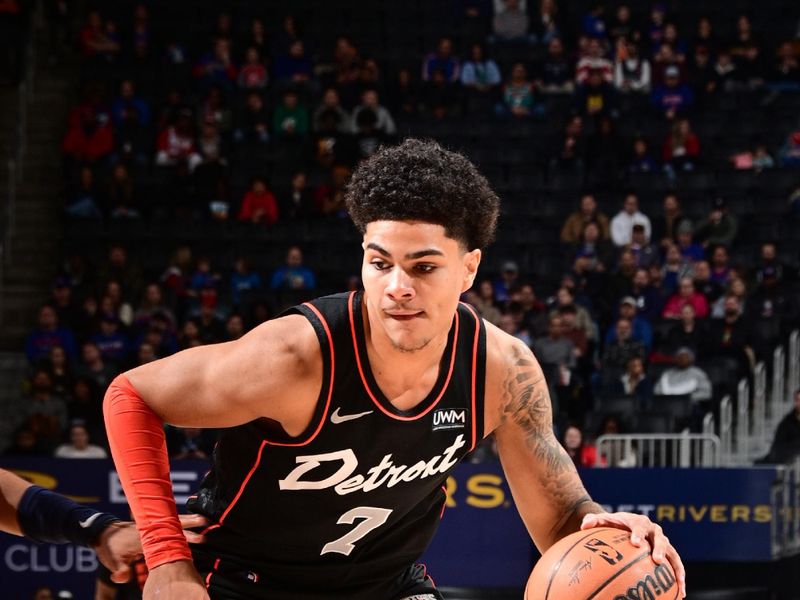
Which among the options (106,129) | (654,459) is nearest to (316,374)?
(654,459)

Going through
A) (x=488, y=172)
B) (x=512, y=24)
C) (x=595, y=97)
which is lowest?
(x=488, y=172)

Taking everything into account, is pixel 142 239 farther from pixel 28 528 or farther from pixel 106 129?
pixel 28 528

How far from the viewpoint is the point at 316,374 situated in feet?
10.8

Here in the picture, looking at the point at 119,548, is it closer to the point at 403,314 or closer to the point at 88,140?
the point at 403,314

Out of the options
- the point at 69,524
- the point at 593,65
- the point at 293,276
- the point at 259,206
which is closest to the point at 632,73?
the point at 593,65

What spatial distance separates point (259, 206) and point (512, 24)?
15.1 ft

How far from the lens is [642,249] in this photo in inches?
499

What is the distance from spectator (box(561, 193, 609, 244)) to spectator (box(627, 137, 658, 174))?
107 cm

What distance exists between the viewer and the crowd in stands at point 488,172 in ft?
37.3

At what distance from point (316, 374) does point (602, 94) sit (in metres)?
11.9

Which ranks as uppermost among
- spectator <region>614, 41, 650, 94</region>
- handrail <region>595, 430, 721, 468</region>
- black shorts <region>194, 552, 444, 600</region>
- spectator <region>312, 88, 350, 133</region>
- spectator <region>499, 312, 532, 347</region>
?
spectator <region>614, 41, 650, 94</region>

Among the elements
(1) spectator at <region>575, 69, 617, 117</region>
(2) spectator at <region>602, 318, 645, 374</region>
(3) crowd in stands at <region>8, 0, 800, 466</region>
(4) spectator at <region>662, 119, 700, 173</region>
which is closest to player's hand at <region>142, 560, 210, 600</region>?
(3) crowd in stands at <region>8, 0, 800, 466</region>

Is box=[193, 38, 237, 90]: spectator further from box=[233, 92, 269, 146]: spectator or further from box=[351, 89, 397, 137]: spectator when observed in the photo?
box=[351, 89, 397, 137]: spectator

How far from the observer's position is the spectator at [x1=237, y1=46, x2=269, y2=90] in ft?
49.9
